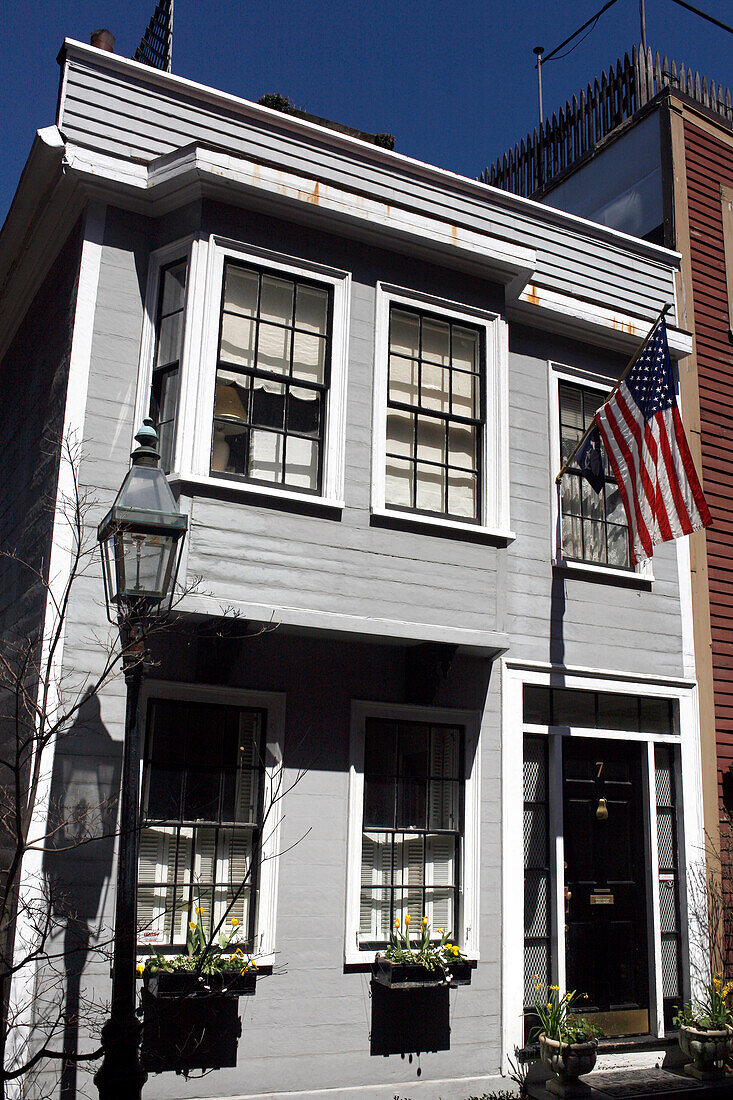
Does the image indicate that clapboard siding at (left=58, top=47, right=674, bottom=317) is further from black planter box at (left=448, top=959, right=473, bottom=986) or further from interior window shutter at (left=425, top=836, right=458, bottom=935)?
black planter box at (left=448, top=959, right=473, bottom=986)

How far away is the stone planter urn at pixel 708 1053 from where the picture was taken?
8.02m

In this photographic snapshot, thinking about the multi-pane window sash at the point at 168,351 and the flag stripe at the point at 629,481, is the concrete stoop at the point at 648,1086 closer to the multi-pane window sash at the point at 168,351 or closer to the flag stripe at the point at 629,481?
the flag stripe at the point at 629,481

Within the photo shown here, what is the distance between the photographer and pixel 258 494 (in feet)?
23.3

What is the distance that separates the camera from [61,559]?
6809 mm

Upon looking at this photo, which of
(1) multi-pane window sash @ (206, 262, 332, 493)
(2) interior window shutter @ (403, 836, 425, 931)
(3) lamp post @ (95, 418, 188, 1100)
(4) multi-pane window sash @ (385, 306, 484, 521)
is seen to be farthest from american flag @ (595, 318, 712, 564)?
(3) lamp post @ (95, 418, 188, 1100)

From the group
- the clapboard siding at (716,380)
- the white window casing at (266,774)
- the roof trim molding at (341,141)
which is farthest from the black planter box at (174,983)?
the roof trim molding at (341,141)

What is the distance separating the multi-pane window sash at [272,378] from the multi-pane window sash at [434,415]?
0.68 metres

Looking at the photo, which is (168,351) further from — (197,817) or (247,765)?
(197,817)

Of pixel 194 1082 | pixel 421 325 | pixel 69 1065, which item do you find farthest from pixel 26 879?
pixel 421 325

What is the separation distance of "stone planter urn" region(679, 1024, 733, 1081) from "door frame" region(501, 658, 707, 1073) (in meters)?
0.38

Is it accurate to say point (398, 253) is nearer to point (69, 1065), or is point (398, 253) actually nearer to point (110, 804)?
point (110, 804)

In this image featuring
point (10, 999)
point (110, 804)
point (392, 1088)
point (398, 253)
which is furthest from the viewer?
point (398, 253)

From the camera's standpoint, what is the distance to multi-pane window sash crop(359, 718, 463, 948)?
297 inches

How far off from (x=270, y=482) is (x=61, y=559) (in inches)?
61.5
